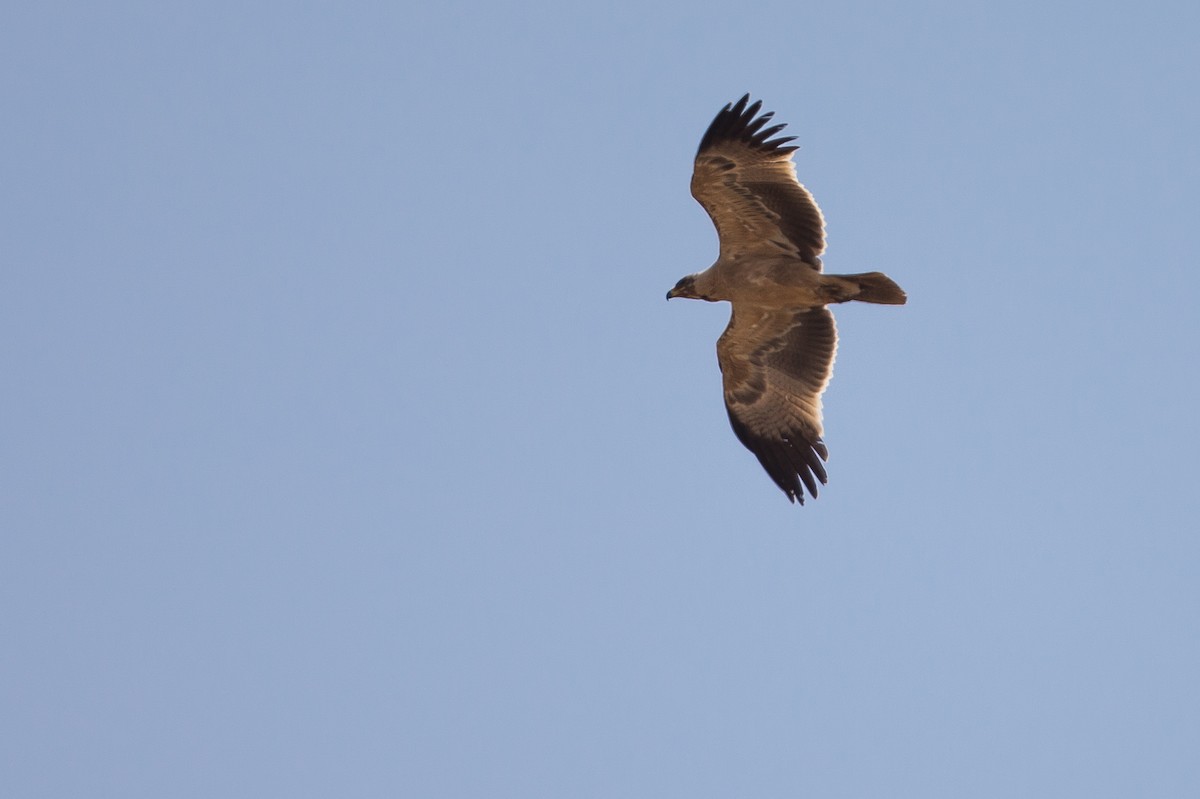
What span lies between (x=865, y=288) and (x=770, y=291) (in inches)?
36.0

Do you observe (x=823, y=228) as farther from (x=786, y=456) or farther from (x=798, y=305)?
(x=786, y=456)

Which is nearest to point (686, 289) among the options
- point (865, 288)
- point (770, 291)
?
point (770, 291)

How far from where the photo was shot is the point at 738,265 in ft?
44.3

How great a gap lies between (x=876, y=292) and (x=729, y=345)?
1.82 m

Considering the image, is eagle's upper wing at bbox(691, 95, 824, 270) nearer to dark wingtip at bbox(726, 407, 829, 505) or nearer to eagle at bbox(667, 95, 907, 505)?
eagle at bbox(667, 95, 907, 505)

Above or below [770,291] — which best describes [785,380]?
below

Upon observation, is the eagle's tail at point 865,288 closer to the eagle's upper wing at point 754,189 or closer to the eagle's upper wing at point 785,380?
the eagle's upper wing at point 754,189

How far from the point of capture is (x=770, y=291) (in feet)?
44.0

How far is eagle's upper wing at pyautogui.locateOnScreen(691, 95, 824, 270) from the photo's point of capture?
42.6ft

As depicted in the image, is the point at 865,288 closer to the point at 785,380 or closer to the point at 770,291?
the point at 770,291

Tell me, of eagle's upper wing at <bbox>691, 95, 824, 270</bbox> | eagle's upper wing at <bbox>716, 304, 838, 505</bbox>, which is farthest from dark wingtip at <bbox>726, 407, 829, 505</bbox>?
eagle's upper wing at <bbox>691, 95, 824, 270</bbox>

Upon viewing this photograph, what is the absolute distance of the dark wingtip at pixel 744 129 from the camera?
12938 millimetres

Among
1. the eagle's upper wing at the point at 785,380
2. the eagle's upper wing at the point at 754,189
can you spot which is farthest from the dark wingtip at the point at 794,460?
the eagle's upper wing at the point at 754,189

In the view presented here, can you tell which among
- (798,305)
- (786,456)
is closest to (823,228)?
(798,305)
